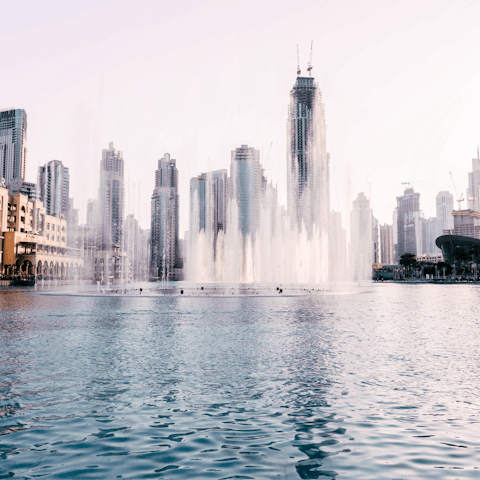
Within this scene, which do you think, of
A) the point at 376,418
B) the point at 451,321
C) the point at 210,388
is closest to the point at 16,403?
the point at 210,388

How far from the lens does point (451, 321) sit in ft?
136

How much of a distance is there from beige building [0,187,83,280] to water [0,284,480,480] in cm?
11774

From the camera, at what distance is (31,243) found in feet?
454

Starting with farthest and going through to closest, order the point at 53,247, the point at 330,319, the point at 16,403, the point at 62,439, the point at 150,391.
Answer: the point at 53,247
the point at 330,319
the point at 150,391
the point at 16,403
the point at 62,439

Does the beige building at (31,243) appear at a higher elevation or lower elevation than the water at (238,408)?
higher

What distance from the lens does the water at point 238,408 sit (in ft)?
31.8

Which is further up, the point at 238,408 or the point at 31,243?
the point at 31,243

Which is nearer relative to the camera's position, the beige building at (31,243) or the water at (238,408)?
the water at (238,408)

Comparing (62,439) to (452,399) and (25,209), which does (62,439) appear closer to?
(452,399)

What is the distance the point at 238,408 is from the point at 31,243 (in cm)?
13896

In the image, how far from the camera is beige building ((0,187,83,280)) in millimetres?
132875

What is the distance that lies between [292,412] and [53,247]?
6296 inches

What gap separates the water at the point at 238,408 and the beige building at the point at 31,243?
11774 centimetres

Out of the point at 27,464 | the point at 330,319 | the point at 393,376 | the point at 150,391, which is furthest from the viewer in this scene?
the point at 330,319
